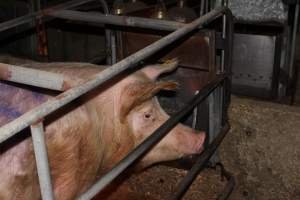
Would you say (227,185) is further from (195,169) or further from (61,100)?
(61,100)

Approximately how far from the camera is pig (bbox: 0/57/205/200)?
1.91 metres

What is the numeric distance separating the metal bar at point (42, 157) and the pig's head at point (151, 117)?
0.85 m

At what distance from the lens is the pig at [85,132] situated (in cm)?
191

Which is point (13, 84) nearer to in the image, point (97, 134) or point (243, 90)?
point (97, 134)

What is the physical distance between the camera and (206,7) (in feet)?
13.0

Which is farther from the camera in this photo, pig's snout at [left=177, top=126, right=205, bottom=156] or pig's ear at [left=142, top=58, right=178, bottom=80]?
pig's snout at [left=177, top=126, right=205, bottom=156]

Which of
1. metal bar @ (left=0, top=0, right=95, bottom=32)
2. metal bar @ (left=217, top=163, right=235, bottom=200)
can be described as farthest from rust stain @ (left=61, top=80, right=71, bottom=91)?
metal bar @ (left=217, top=163, right=235, bottom=200)

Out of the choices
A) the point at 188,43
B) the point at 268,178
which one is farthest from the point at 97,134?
the point at 268,178

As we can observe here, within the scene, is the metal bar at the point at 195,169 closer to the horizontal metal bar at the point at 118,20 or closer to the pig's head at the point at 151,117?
the pig's head at the point at 151,117

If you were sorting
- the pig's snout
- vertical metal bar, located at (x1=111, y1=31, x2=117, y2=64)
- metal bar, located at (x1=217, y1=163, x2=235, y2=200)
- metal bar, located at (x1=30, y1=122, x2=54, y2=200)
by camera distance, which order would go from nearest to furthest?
1. metal bar, located at (x1=30, y1=122, x2=54, y2=200)
2. the pig's snout
3. metal bar, located at (x1=217, y1=163, x2=235, y2=200)
4. vertical metal bar, located at (x1=111, y1=31, x2=117, y2=64)

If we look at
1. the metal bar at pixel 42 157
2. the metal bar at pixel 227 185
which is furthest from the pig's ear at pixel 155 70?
the metal bar at pixel 42 157

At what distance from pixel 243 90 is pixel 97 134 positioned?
7.33ft

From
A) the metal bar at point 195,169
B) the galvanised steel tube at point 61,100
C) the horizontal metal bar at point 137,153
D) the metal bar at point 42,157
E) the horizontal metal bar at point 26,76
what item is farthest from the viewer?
the metal bar at point 195,169

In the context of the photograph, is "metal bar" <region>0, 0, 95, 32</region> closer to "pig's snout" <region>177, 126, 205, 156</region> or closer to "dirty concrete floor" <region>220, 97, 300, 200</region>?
"pig's snout" <region>177, 126, 205, 156</region>
